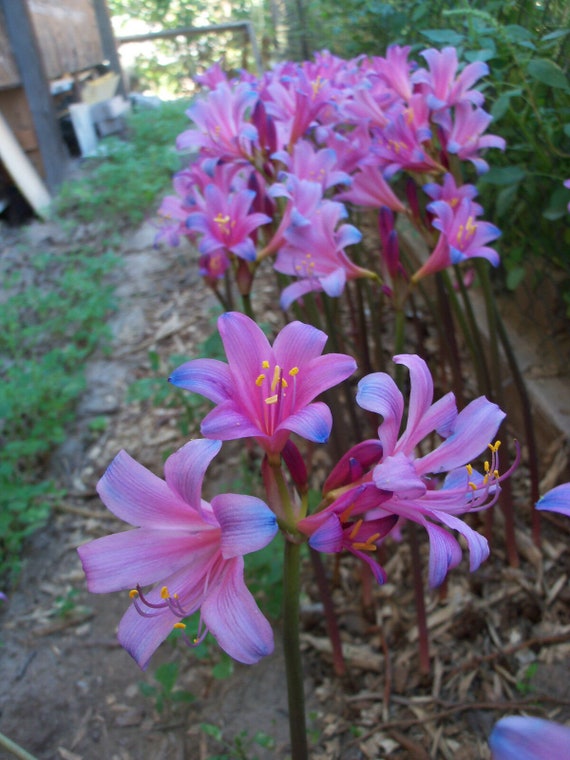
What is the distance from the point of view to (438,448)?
826 millimetres

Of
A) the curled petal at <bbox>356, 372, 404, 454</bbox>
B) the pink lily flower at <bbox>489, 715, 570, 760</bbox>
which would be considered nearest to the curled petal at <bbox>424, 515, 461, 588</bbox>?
the curled petal at <bbox>356, 372, 404, 454</bbox>

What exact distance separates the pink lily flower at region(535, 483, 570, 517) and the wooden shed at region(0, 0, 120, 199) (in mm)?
5034

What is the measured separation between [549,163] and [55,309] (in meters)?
2.75

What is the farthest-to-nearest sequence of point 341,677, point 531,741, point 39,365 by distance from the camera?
point 39,365, point 341,677, point 531,741

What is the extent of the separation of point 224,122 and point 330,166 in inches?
15.6

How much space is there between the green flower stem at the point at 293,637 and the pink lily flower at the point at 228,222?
82 centimetres

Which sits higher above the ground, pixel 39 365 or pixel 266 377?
pixel 266 377

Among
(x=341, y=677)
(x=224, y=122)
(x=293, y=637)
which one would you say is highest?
(x=224, y=122)

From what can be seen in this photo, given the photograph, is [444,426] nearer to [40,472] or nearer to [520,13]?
[520,13]

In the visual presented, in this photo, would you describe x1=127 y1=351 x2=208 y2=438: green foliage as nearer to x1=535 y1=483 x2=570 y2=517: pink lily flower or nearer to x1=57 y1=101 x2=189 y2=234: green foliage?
x1=535 y1=483 x2=570 y2=517: pink lily flower

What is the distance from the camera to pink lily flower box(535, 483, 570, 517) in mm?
649

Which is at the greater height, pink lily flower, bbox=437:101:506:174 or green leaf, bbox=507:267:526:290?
pink lily flower, bbox=437:101:506:174

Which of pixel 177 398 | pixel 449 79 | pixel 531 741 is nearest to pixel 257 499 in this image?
pixel 531 741

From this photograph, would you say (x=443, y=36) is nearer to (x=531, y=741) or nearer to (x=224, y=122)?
(x=224, y=122)
